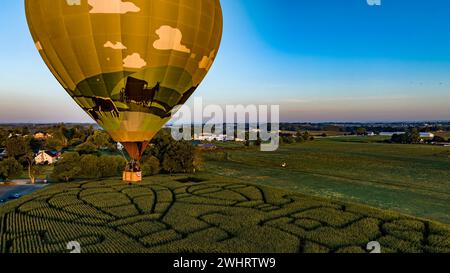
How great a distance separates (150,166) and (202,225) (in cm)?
2561

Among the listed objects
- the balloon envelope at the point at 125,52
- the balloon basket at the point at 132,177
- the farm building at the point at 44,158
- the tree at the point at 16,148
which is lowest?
the farm building at the point at 44,158

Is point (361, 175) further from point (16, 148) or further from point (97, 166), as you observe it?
point (16, 148)

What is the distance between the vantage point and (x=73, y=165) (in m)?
42.0

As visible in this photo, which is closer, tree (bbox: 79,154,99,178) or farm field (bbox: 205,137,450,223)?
farm field (bbox: 205,137,450,223)

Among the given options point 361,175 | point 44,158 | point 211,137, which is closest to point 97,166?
point 44,158

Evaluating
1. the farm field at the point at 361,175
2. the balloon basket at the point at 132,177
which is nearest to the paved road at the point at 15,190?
the farm field at the point at 361,175

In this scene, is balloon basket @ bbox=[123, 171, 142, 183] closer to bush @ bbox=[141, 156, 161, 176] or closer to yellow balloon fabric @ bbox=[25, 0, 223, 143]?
yellow balloon fabric @ bbox=[25, 0, 223, 143]

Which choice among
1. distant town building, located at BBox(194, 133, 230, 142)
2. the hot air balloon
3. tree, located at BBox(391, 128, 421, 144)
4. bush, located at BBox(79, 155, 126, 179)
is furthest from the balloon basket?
tree, located at BBox(391, 128, 421, 144)

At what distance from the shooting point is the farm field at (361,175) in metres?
30.5

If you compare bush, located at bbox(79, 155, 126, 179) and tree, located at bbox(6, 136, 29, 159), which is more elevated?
tree, located at bbox(6, 136, 29, 159)

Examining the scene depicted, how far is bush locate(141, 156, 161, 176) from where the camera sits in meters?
46.4

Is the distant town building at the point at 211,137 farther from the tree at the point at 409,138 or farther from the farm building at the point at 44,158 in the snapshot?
the tree at the point at 409,138

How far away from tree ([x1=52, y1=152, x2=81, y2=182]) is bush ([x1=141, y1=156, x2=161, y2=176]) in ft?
29.3

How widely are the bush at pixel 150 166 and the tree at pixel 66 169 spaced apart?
29.3 ft
